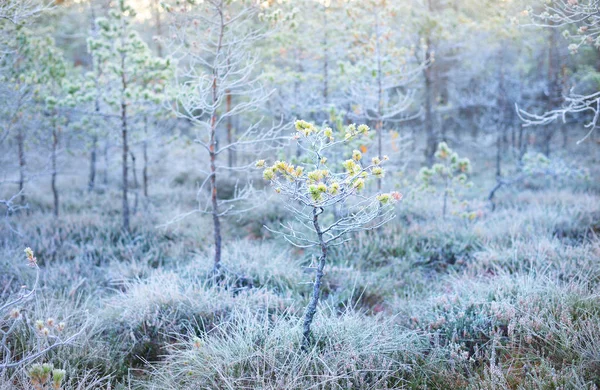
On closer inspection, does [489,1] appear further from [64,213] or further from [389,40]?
[64,213]

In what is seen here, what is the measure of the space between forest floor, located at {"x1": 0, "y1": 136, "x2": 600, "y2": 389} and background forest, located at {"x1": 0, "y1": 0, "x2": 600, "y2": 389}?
0.10ft

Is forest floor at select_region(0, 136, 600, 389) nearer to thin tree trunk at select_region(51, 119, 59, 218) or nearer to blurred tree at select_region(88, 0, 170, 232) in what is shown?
thin tree trunk at select_region(51, 119, 59, 218)

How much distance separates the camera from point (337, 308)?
529 centimetres

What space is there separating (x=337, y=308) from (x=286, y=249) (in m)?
2.26

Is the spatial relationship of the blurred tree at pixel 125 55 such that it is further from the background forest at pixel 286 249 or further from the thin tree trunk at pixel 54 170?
the thin tree trunk at pixel 54 170

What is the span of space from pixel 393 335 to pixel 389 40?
22.0ft

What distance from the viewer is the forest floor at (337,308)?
12.0ft

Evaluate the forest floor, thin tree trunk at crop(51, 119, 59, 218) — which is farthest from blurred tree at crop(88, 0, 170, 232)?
the forest floor

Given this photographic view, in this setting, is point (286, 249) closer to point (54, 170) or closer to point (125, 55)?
point (125, 55)

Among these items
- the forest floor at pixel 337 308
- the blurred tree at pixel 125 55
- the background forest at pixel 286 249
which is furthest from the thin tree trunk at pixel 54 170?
the blurred tree at pixel 125 55

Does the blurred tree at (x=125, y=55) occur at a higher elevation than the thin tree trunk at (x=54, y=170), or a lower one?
higher

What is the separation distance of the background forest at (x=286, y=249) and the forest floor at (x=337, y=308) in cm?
3

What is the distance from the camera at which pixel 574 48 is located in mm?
5016

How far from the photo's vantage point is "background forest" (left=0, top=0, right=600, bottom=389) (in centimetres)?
367
